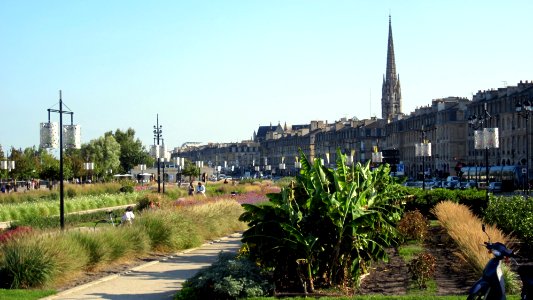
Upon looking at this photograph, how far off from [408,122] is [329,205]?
361 feet

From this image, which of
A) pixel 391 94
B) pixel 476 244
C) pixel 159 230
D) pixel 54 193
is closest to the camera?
pixel 476 244

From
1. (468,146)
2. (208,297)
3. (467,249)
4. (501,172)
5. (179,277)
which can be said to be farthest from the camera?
(468,146)

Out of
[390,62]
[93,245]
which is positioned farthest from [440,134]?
[390,62]

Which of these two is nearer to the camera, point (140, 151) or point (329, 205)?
point (329, 205)

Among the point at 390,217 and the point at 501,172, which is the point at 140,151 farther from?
the point at 390,217

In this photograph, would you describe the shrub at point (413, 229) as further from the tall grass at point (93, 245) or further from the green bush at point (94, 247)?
the green bush at point (94, 247)

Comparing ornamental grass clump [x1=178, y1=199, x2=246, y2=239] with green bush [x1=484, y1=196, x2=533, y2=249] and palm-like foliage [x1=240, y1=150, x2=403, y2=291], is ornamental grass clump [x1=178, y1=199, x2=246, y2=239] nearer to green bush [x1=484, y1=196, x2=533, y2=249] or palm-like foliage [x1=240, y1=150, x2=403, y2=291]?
green bush [x1=484, y1=196, x2=533, y2=249]

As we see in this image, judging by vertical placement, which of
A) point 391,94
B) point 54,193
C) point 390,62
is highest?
point 390,62

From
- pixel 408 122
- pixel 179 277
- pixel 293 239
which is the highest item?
pixel 408 122

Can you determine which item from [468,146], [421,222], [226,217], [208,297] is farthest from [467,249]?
[468,146]

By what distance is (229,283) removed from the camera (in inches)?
478

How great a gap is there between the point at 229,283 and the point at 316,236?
193cm

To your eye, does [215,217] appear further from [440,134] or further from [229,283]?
[440,134]

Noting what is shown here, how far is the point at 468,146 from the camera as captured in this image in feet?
322
